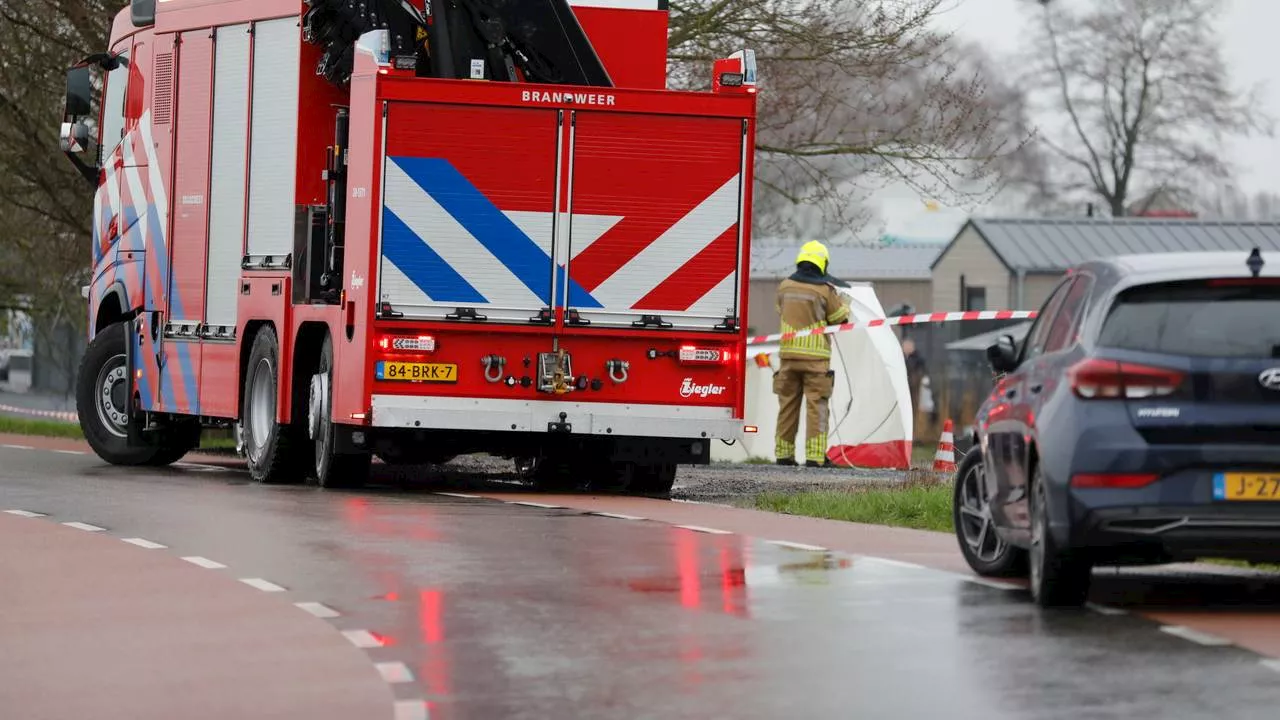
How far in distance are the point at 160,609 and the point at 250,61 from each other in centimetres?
956

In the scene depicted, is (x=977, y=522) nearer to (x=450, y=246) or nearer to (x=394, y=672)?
(x=394, y=672)

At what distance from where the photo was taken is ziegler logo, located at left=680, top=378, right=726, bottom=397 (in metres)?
18.0

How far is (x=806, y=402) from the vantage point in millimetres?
23312

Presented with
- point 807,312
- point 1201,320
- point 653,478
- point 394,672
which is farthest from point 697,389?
→ point 394,672

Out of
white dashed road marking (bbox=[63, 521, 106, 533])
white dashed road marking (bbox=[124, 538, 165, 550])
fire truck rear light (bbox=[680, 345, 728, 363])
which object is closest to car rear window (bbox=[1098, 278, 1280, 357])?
white dashed road marking (bbox=[124, 538, 165, 550])

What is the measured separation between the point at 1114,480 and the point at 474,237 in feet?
26.6

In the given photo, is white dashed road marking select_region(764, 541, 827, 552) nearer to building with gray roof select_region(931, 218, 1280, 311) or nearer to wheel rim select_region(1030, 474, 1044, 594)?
wheel rim select_region(1030, 474, 1044, 594)

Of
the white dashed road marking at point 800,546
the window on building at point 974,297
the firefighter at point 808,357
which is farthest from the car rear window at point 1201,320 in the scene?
the window on building at point 974,297

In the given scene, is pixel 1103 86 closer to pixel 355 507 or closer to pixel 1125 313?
pixel 355 507

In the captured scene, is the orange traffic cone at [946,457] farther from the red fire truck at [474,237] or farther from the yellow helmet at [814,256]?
the red fire truck at [474,237]

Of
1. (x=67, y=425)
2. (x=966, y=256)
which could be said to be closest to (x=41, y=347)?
(x=966, y=256)

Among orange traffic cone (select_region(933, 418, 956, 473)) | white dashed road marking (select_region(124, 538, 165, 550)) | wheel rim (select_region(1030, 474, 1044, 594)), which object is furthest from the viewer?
orange traffic cone (select_region(933, 418, 956, 473))

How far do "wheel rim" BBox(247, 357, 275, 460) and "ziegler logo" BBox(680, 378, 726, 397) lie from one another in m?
3.36

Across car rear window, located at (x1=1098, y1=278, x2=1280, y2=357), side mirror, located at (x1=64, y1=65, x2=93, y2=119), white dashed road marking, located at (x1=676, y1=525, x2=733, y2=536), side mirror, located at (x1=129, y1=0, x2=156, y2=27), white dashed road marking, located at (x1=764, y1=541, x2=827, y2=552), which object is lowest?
white dashed road marking, located at (x1=764, y1=541, x2=827, y2=552)
